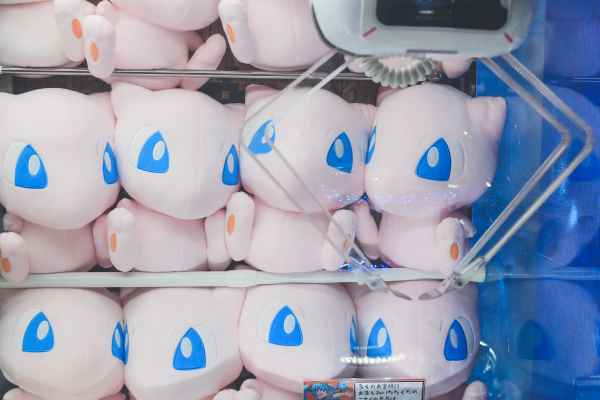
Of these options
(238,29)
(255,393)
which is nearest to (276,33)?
(238,29)

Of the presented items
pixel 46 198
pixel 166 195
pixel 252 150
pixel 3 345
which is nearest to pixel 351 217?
pixel 252 150

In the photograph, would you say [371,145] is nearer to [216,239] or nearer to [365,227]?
[365,227]

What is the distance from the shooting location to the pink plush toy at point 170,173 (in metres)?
1.13

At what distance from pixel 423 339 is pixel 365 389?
132mm

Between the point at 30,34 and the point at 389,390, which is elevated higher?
the point at 30,34

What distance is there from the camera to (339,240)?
116 cm

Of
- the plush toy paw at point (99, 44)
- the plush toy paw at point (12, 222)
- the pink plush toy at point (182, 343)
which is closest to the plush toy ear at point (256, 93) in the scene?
the plush toy paw at point (99, 44)

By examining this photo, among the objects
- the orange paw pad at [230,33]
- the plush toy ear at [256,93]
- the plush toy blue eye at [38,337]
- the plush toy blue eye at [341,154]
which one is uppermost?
the orange paw pad at [230,33]

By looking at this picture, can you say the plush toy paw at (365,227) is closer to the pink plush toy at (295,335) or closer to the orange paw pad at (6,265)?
the pink plush toy at (295,335)

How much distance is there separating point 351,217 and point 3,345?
616mm

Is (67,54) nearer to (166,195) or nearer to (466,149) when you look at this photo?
(166,195)

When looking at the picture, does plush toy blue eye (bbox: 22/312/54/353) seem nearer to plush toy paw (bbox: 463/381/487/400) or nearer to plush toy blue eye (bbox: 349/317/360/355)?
plush toy blue eye (bbox: 349/317/360/355)

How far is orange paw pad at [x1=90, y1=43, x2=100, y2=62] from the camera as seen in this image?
3.57ft

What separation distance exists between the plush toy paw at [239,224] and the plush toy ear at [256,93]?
17 centimetres
